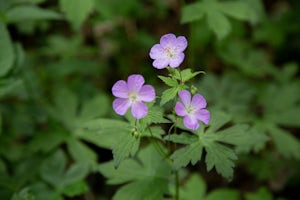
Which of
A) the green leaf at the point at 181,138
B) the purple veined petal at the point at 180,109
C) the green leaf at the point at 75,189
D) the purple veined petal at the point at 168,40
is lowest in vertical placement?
the green leaf at the point at 75,189

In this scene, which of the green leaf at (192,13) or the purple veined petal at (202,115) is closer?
the purple veined petal at (202,115)

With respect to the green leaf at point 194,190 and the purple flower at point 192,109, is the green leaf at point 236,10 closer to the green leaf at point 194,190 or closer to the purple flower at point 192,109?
the green leaf at point 194,190

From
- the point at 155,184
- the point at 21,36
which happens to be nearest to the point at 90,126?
the point at 155,184

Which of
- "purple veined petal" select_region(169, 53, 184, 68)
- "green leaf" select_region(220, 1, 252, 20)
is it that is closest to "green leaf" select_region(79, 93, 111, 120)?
"green leaf" select_region(220, 1, 252, 20)

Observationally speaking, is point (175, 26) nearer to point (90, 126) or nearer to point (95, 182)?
point (95, 182)

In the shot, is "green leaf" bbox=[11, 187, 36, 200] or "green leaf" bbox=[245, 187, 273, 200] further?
"green leaf" bbox=[245, 187, 273, 200]

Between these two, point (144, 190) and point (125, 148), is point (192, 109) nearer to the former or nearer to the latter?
point (125, 148)

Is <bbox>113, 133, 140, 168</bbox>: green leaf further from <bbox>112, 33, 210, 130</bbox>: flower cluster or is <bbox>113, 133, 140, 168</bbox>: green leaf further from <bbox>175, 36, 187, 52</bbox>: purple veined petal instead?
<bbox>175, 36, 187, 52</bbox>: purple veined petal

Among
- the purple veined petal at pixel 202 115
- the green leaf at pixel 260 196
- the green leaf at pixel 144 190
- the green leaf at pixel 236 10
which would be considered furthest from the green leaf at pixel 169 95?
the green leaf at pixel 260 196
